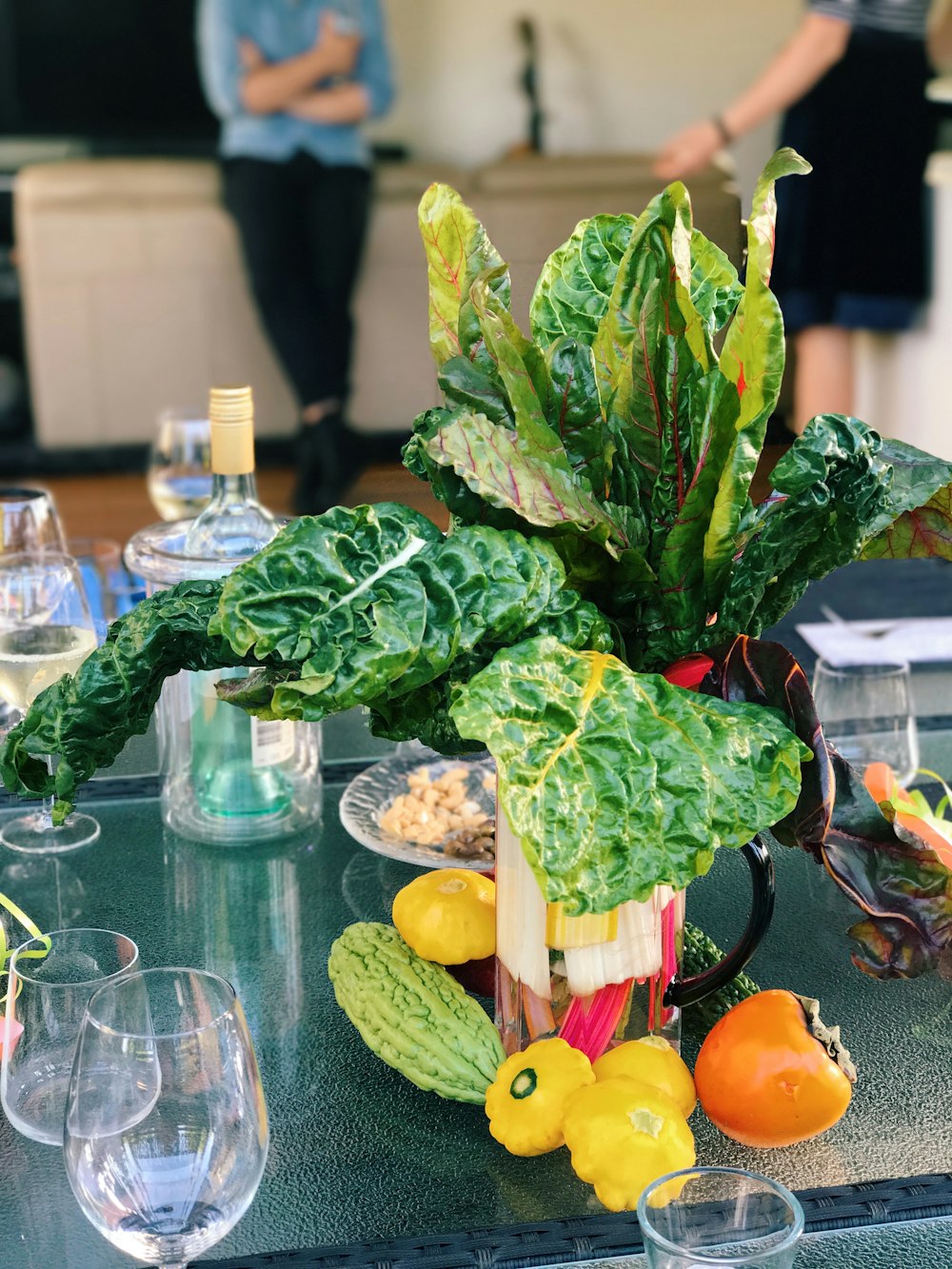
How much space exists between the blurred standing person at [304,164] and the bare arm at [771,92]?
872 millimetres

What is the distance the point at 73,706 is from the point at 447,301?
0.32 meters

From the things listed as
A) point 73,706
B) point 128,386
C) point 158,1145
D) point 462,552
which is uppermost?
point 462,552

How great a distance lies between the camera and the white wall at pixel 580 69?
437 cm

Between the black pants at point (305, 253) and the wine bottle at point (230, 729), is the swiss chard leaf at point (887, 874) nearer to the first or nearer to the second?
the wine bottle at point (230, 729)

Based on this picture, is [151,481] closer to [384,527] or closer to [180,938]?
[180,938]

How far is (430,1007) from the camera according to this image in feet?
2.96

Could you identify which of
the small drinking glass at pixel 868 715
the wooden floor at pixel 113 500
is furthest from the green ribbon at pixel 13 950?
the wooden floor at pixel 113 500

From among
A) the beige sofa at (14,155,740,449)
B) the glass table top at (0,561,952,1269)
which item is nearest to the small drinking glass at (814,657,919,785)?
the glass table top at (0,561,952,1269)

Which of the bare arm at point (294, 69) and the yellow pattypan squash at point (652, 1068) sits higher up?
the bare arm at point (294, 69)

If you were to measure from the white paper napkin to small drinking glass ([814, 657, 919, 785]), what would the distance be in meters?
0.26

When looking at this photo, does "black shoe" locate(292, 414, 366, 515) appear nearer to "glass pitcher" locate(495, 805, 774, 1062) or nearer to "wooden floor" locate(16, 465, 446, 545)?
"wooden floor" locate(16, 465, 446, 545)

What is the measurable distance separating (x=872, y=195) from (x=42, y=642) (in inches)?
139

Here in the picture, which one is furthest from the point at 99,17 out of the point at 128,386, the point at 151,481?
the point at 151,481

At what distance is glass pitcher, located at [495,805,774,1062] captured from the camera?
825 millimetres
